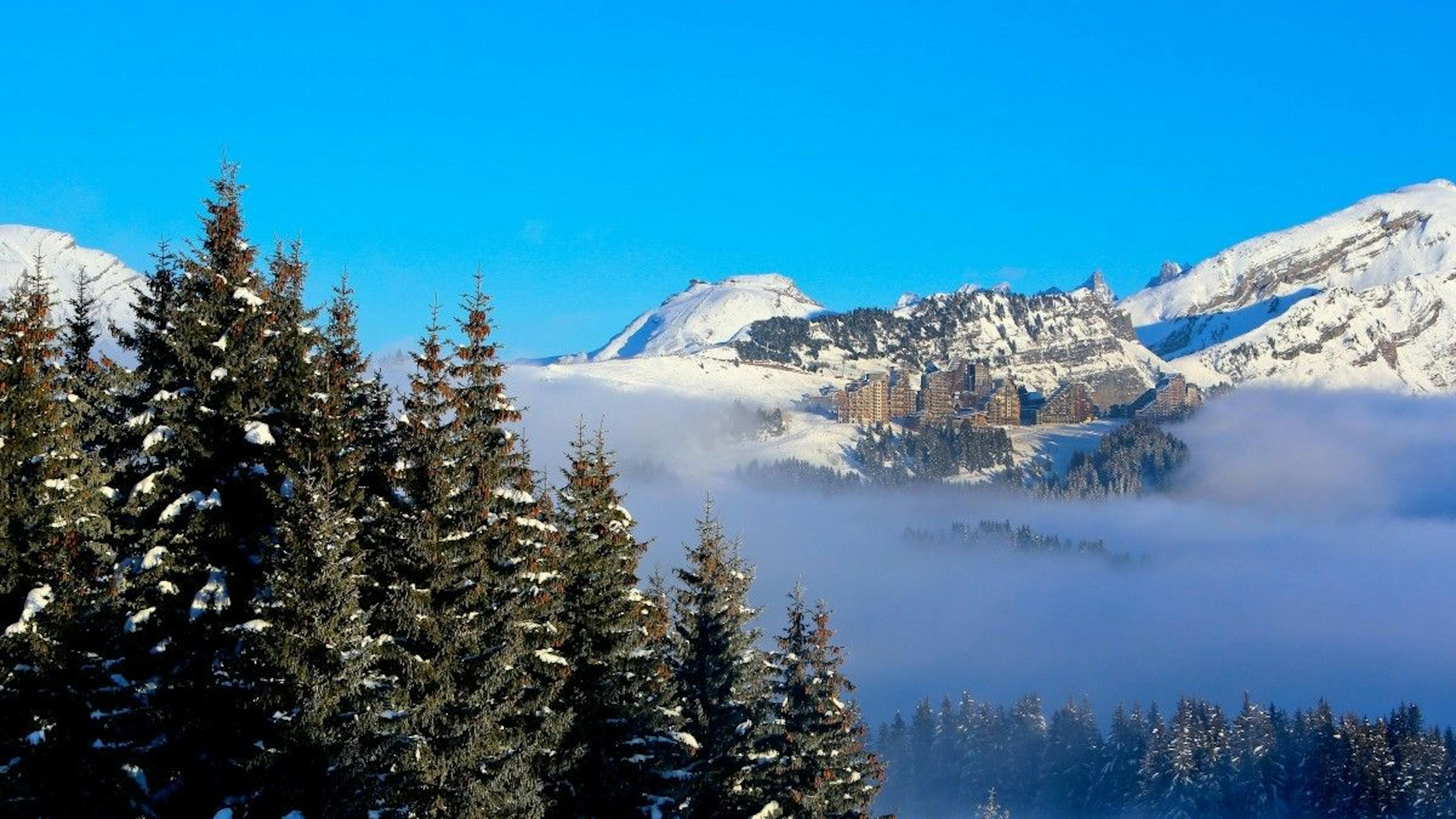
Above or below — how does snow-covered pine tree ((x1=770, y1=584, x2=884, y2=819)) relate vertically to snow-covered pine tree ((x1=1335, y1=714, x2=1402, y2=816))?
above

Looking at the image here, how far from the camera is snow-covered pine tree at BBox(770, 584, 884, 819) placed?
1784 inches

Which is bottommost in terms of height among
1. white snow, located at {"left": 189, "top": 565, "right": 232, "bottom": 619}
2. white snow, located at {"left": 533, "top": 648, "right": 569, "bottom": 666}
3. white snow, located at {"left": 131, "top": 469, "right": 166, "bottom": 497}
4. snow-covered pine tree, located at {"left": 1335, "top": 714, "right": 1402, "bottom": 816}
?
snow-covered pine tree, located at {"left": 1335, "top": 714, "right": 1402, "bottom": 816}

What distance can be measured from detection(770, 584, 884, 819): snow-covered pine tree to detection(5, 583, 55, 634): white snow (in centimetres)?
2205

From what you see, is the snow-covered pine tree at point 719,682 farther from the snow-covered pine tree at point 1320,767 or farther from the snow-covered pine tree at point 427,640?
the snow-covered pine tree at point 1320,767

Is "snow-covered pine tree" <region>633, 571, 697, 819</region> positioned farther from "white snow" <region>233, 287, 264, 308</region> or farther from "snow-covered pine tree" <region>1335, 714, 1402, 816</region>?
"snow-covered pine tree" <region>1335, 714, 1402, 816</region>

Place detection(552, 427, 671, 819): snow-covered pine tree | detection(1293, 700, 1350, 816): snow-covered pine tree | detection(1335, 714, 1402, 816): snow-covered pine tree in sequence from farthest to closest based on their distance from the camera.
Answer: detection(1293, 700, 1350, 816): snow-covered pine tree, detection(1335, 714, 1402, 816): snow-covered pine tree, detection(552, 427, 671, 819): snow-covered pine tree

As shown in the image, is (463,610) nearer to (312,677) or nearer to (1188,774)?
(312,677)

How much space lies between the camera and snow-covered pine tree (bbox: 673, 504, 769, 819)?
44.0 m

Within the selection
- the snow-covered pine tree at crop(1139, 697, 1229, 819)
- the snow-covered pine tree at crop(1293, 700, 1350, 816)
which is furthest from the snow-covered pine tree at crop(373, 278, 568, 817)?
the snow-covered pine tree at crop(1139, 697, 1229, 819)

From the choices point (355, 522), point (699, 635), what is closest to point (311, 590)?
point (355, 522)

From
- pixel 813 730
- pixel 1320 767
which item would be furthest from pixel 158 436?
pixel 1320 767

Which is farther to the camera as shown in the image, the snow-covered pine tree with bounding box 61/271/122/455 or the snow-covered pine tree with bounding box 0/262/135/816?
the snow-covered pine tree with bounding box 61/271/122/455

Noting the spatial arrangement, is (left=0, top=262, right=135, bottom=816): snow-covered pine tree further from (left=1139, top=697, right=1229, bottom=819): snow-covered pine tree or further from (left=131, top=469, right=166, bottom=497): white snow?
(left=1139, top=697, right=1229, bottom=819): snow-covered pine tree

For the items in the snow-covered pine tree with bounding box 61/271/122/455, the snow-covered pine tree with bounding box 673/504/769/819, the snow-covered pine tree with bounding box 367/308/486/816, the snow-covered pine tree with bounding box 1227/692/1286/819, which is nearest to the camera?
Result: the snow-covered pine tree with bounding box 367/308/486/816
